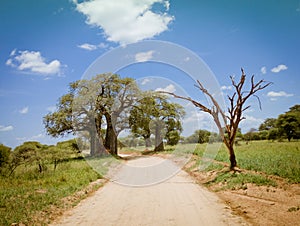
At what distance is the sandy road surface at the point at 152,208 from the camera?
6082 mm

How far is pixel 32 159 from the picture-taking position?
14859 mm

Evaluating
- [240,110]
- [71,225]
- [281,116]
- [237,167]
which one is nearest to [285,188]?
[237,167]

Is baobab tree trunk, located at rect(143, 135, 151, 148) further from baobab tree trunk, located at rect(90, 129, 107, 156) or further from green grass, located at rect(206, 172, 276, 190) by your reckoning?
green grass, located at rect(206, 172, 276, 190)

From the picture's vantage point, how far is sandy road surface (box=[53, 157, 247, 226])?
608 centimetres

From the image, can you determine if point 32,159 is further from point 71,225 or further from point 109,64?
point 71,225

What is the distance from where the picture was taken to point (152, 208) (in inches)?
285

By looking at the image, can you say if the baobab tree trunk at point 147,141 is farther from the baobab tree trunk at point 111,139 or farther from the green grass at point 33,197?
the green grass at point 33,197

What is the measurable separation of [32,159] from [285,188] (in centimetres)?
1334

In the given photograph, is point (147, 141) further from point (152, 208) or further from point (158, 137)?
point (152, 208)

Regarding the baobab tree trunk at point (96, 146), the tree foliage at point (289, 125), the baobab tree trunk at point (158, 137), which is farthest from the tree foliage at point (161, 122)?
the tree foliage at point (289, 125)

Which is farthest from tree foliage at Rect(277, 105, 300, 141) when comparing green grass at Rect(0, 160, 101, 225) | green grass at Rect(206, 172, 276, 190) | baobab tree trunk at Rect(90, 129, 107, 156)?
green grass at Rect(0, 160, 101, 225)

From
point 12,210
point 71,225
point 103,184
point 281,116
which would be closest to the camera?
point 71,225

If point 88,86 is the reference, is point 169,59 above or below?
below

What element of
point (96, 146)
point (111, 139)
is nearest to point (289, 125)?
point (111, 139)
